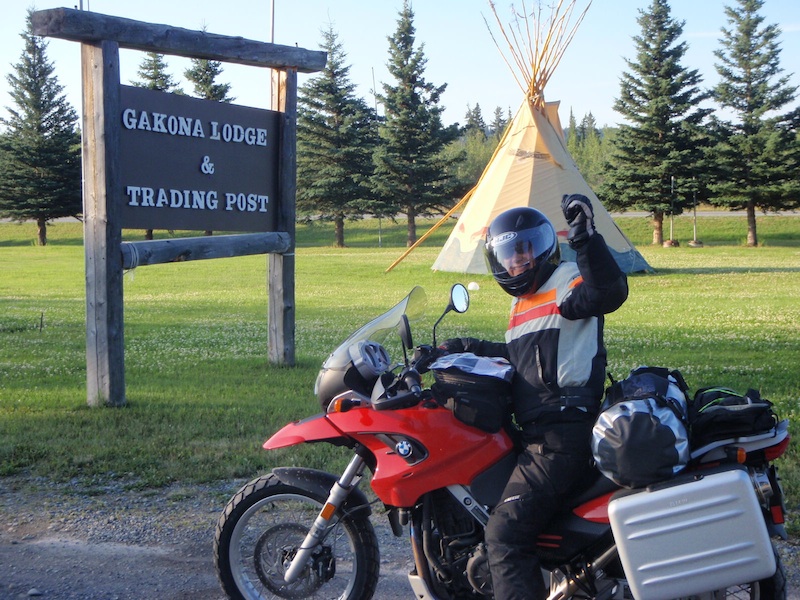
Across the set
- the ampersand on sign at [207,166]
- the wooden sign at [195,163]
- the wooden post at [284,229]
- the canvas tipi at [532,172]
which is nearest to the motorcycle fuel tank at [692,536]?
the wooden sign at [195,163]

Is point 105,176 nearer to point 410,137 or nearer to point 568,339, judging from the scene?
point 568,339

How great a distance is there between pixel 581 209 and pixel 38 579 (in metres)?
3.33

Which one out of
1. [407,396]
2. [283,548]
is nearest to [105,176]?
[283,548]

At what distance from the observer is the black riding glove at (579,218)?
11.5ft

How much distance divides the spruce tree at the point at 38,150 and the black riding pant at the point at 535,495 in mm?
52569

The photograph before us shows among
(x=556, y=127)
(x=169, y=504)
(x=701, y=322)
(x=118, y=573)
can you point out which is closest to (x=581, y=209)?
(x=118, y=573)

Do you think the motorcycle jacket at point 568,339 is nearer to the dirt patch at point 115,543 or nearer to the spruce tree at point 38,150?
the dirt patch at point 115,543

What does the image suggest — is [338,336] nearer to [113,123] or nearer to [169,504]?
[113,123]

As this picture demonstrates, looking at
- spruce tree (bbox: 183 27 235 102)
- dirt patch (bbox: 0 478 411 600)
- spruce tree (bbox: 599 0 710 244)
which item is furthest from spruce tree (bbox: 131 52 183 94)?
dirt patch (bbox: 0 478 411 600)

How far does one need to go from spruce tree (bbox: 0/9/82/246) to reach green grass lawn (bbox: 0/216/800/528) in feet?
83.6

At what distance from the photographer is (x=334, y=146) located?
5453 centimetres

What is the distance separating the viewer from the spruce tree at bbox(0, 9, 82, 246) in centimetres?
5262

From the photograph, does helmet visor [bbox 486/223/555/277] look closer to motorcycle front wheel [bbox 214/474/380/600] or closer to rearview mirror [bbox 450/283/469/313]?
rearview mirror [bbox 450/283/469/313]

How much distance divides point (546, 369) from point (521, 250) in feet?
1.72
